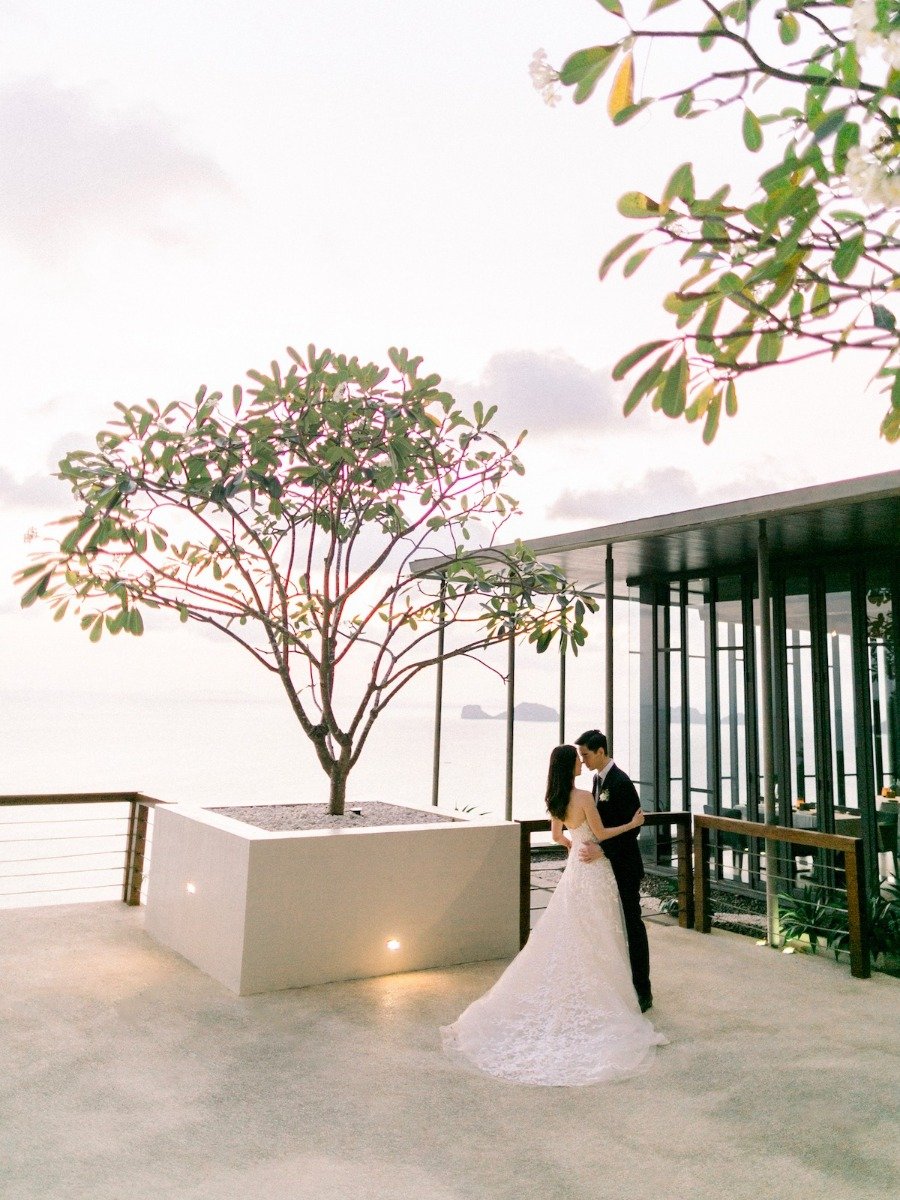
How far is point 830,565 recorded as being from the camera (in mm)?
7438

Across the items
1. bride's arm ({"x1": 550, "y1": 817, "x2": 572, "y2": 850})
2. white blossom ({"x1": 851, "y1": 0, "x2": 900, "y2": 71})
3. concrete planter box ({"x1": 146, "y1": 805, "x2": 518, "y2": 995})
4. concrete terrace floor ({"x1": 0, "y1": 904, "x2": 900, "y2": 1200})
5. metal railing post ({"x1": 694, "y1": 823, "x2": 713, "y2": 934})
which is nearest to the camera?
white blossom ({"x1": 851, "y1": 0, "x2": 900, "y2": 71})

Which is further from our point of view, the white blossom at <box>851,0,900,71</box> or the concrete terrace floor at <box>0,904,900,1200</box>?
the concrete terrace floor at <box>0,904,900,1200</box>

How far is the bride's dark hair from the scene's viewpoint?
14.0 feet

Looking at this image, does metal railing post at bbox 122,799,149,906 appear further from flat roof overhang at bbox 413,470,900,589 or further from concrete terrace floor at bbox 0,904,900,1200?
flat roof overhang at bbox 413,470,900,589

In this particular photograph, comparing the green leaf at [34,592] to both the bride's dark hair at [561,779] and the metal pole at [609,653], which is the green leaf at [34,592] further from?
the metal pole at [609,653]

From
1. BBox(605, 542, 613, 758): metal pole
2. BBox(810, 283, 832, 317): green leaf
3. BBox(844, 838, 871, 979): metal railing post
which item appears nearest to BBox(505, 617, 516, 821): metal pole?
BBox(605, 542, 613, 758): metal pole

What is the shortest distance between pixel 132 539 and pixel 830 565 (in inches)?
239

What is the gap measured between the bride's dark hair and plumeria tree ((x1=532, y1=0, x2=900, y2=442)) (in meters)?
3.23

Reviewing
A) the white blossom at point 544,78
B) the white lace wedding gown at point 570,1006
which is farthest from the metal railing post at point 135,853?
the white blossom at point 544,78

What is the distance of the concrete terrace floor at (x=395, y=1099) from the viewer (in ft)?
8.48

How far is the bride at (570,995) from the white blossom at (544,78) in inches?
137

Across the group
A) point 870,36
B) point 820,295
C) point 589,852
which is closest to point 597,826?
point 589,852

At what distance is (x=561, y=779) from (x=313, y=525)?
2121mm

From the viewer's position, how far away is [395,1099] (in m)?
3.14
